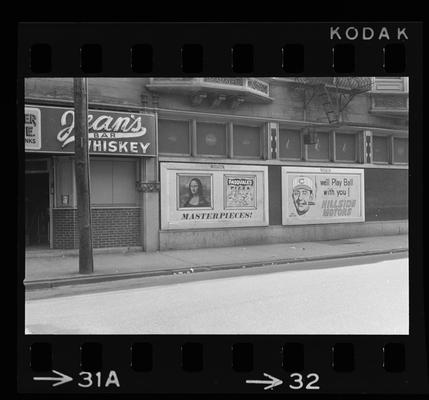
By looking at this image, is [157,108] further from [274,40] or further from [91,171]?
[274,40]

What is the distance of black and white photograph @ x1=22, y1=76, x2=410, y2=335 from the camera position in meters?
7.44

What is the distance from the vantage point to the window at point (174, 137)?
8023mm

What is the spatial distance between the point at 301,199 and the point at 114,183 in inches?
164

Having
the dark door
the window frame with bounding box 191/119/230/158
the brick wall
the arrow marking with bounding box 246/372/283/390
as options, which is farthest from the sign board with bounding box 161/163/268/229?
the dark door

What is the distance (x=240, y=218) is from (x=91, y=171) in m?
3.62

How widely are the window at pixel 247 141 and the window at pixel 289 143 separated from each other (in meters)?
0.55

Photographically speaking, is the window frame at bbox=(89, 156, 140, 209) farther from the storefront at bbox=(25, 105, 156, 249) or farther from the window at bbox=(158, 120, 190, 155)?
the window at bbox=(158, 120, 190, 155)

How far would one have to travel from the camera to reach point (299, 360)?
11.5 feet

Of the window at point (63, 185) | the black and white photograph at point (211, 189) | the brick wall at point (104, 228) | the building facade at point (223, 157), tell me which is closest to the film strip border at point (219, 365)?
the black and white photograph at point (211, 189)

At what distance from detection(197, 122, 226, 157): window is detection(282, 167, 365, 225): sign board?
151cm

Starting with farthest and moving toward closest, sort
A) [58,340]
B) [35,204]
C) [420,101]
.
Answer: [35,204], [58,340], [420,101]

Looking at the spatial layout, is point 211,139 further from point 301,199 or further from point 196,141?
point 301,199

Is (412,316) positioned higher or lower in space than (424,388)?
higher

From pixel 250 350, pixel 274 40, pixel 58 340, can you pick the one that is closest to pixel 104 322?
pixel 58 340
